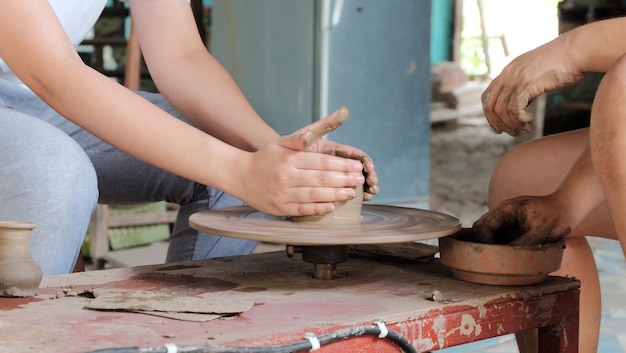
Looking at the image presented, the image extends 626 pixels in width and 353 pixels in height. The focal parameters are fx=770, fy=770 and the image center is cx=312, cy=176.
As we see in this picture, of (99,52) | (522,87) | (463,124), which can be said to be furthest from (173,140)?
(463,124)

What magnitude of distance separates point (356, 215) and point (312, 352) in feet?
1.55

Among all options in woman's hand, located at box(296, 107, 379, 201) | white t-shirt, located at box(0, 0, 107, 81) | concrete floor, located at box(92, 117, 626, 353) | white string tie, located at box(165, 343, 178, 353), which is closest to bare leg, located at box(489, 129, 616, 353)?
woman's hand, located at box(296, 107, 379, 201)

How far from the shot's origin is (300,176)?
138cm

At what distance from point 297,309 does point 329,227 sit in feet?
0.87

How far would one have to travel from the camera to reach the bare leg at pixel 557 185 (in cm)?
160

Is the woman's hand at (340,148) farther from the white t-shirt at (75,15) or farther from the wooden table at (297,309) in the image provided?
the white t-shirt at (75,15)

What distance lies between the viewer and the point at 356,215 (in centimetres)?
151

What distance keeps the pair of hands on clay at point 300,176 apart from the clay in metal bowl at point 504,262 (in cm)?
24

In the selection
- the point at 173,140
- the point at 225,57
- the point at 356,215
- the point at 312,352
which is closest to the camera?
the point at 312,352

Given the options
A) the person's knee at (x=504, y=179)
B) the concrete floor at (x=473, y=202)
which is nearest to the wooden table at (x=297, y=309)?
the person's knee at (x=504, y=179)

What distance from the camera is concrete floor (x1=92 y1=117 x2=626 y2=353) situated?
2803mm

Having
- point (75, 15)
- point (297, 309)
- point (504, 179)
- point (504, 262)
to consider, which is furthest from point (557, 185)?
point (75, 15)

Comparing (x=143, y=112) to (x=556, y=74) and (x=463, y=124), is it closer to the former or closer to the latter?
(x=556, y=74)

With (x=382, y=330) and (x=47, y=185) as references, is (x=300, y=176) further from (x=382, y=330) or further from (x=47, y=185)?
(x=47, y=185)
